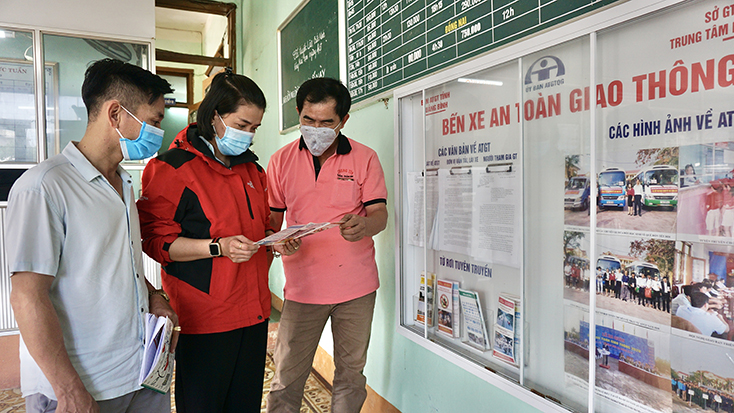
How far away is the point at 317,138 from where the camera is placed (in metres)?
1.80

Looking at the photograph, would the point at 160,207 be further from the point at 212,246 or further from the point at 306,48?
the point at 306,48

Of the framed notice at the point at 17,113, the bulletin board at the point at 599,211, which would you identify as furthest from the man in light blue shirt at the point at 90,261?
the framed notice at the point at 17,113

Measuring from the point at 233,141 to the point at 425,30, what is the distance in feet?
3.23

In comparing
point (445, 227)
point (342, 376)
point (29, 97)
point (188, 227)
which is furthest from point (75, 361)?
point (29, 97)

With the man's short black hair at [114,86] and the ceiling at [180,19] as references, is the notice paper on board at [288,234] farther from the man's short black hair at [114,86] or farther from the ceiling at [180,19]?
the ceiling at [180,19]

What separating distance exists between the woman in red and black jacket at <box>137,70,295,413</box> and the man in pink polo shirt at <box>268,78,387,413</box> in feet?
1.30

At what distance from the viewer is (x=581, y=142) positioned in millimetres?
1242

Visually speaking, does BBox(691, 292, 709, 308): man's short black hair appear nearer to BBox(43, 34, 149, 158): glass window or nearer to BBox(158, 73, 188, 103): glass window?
BBox(43, 34, 149, 158): glass window

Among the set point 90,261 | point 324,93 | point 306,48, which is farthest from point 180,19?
point 90,261

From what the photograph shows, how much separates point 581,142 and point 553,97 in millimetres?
175

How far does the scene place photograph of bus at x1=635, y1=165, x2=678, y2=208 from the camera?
1033 mm

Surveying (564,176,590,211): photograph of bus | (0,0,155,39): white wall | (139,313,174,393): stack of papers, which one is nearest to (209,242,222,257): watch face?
(139,313,174,393): stack of papers

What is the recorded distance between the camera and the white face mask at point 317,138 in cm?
178

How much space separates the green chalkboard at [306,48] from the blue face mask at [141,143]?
175cm
